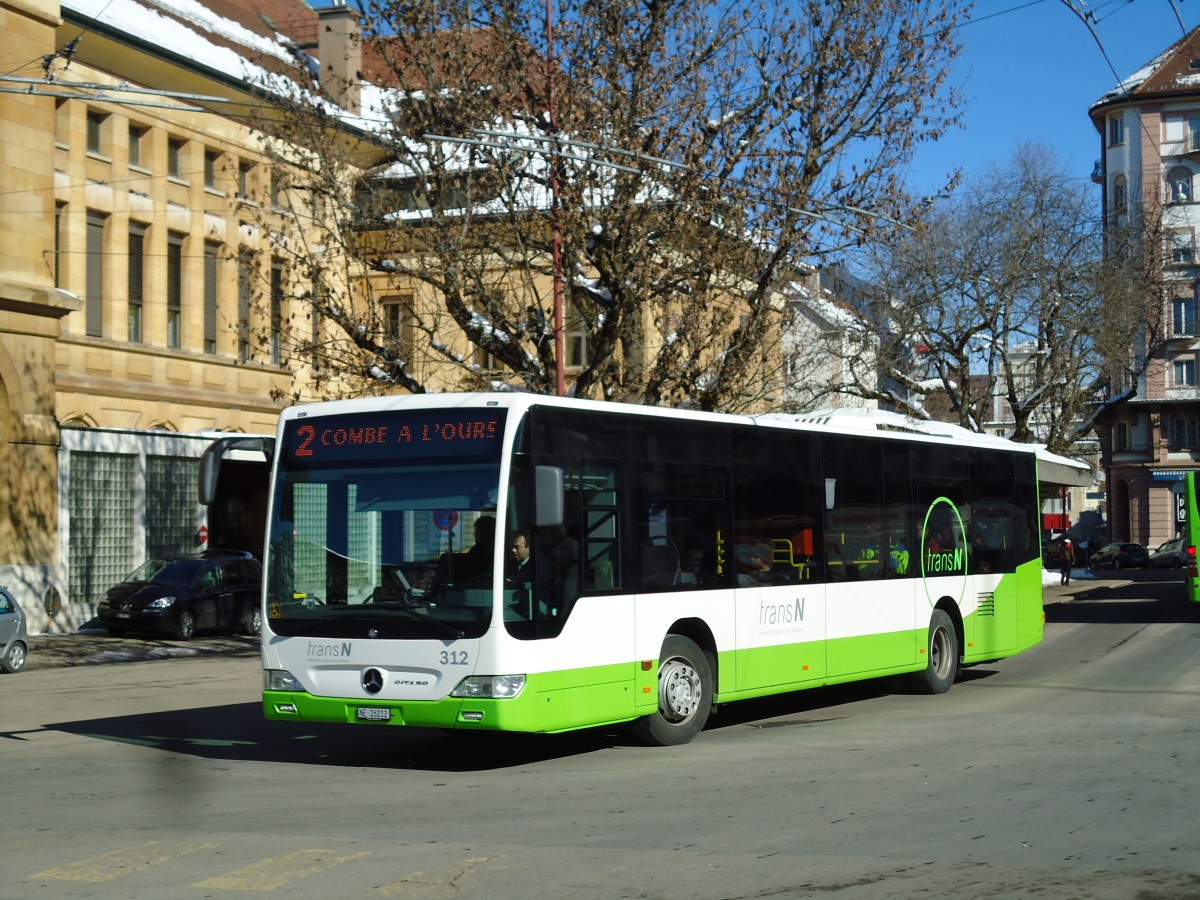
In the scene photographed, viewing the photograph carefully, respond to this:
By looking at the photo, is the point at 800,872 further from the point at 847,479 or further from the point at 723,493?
the point at 847,479

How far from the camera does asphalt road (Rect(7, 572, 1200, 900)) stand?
7703 millimetres

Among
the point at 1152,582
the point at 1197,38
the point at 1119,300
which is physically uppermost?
the point at 1197,38

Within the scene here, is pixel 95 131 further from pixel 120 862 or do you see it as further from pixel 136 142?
pixel 120 862

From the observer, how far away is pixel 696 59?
80.4ft

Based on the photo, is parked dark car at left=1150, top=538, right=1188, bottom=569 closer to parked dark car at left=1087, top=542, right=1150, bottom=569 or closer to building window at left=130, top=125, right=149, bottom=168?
parked dark car at left=1087, top=542, right=1150, bottom=569

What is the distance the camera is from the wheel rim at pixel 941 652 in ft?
57.0

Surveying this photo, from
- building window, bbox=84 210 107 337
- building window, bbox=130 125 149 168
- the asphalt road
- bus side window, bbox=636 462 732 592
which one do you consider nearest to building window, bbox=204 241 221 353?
building window, bbox=130 125 149 168

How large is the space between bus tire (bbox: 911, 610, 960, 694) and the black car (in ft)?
53.9

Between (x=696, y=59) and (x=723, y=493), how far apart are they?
12676 mm

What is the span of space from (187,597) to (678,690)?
799 inches

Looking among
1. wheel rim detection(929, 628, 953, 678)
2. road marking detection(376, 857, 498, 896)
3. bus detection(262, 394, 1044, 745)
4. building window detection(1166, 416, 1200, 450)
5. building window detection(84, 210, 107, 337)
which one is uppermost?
building window detection(84, 210, 107, 337)

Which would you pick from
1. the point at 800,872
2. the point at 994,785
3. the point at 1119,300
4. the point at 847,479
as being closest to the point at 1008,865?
the point at 800,872

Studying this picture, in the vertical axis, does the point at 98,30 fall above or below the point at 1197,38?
below

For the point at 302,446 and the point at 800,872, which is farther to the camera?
the point at 302,446
